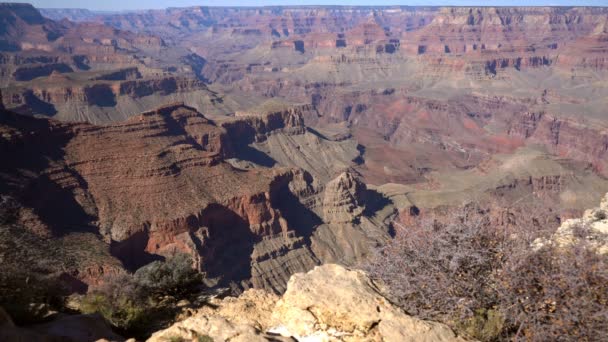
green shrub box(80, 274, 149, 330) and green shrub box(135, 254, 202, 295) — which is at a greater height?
green shrub box(80, 274, 149, 330)

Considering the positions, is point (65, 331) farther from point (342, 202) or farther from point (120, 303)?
point (342, 202)

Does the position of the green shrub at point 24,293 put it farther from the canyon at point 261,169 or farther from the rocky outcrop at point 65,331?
the canyon at point 261,169

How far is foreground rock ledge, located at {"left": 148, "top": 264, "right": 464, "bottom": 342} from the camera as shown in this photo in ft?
33.2

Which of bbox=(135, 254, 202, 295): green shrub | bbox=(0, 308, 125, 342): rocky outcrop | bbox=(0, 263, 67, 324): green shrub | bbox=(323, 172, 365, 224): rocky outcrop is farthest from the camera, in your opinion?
bbox=(323, 172, 365, 224): rocky outcrop

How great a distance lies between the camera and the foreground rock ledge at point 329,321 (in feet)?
33.2

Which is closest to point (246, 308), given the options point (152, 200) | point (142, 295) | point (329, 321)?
point (142, 295)

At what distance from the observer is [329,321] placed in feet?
34.7

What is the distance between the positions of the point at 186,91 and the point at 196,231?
95.3 m

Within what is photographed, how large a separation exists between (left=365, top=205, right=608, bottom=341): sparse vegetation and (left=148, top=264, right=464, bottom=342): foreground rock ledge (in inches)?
28.9

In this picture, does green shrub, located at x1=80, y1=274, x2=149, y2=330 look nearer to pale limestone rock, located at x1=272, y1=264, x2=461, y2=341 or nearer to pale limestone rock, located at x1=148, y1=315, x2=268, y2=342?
pale limestone rock, located at x1=148, y1=315, x2=268, y2=342

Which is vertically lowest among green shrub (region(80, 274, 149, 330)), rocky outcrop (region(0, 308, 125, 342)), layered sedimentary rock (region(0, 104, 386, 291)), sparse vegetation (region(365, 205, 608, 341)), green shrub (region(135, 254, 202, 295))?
layered sedimentary rock (region(0, 104, 386, 291))

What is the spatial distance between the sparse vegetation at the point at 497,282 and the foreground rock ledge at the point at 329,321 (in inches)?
28.9

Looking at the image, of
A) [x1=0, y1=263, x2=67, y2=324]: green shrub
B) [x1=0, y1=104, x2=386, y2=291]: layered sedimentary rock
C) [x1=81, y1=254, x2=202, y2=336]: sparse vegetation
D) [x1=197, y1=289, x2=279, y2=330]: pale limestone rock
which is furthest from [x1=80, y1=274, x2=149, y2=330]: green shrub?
[x1=0, y1=104, x2=386, y2=291]: layered sedimentary rock

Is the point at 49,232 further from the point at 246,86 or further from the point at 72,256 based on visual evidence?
the point at 246,86
